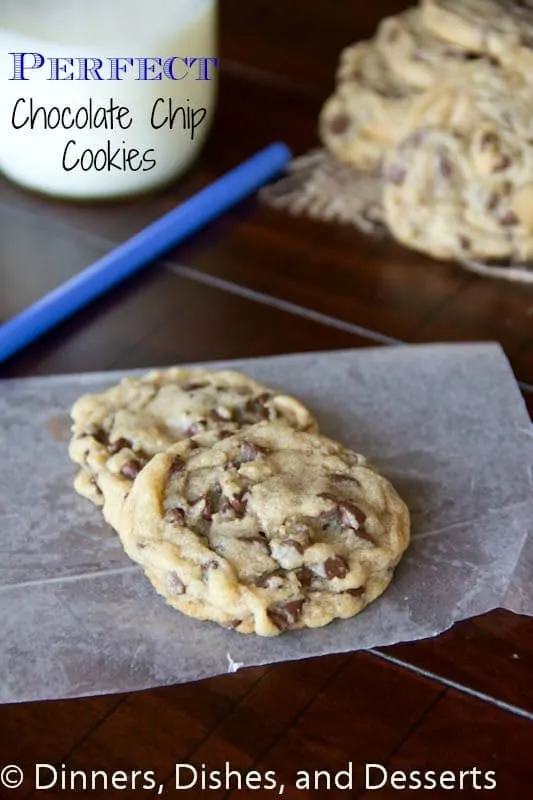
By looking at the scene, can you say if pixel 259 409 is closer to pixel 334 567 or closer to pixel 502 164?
pixel 334 567

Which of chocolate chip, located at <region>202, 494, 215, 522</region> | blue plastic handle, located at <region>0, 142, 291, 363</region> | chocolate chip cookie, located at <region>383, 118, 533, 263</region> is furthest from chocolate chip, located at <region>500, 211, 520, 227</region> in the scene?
chocolate chip, located at <region>202, 494, 215, 522</region>

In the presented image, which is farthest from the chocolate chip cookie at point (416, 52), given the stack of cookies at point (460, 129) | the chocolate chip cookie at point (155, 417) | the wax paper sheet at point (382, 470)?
the chocolate chip cookie at point (155, 417)

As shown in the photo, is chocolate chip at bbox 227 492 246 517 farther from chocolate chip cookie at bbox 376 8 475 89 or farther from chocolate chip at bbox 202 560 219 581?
chocolate chip cookie at bbox 376 8 475 89

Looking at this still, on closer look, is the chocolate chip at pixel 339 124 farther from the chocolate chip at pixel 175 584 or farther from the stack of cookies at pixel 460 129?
the chocolate chip at pixel 175 584

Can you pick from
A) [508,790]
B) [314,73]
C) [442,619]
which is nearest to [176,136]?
[314,73]

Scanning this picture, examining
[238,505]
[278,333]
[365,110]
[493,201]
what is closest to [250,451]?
[238,505]

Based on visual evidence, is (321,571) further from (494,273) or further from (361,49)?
(361,49)
